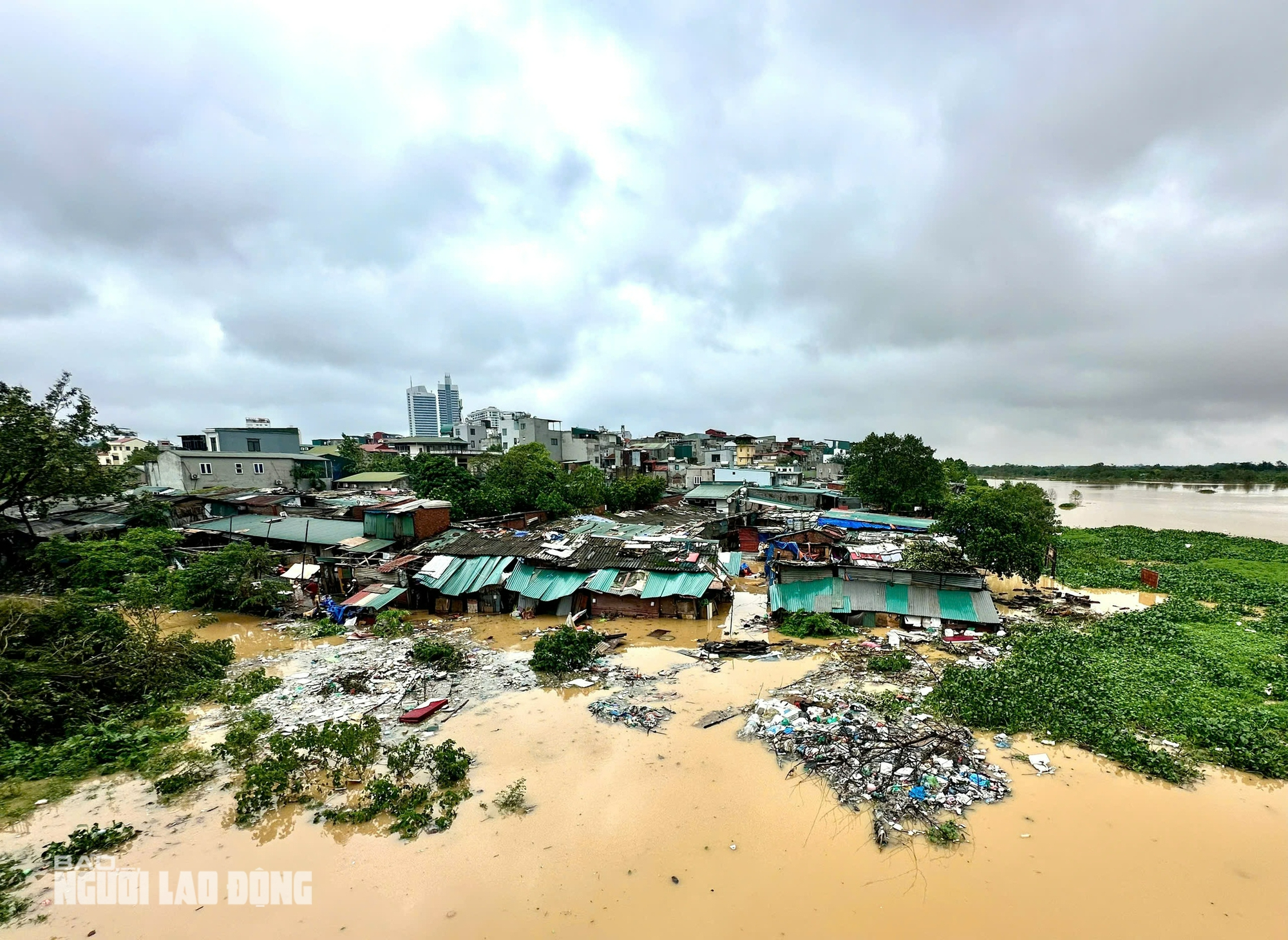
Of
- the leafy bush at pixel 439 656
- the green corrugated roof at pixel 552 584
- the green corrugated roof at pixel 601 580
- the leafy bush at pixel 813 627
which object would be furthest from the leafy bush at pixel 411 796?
the leafy bush at pixel 813 627

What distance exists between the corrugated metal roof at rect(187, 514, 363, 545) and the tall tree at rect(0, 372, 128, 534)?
4954 mm

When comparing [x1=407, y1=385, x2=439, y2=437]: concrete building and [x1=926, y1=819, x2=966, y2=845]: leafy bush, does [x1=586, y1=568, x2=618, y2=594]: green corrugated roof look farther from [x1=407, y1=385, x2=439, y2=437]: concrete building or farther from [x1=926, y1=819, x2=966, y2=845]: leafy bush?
[x1=407, y1=385, x2=439, y2=437]: concrete building

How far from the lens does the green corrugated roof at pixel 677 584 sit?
17.1 m

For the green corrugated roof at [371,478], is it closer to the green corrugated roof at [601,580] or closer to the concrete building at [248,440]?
the concrete building at [248,440]

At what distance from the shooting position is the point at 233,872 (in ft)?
22.7

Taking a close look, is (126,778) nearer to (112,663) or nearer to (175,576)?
(112,663)

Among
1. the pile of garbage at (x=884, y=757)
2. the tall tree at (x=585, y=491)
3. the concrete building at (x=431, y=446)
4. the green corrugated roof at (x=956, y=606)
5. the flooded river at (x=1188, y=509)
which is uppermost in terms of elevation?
the concrete building at (x=431, y=446)

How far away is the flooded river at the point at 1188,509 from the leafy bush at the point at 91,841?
2274 inches

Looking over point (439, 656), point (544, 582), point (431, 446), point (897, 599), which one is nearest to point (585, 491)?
point (544, 582)

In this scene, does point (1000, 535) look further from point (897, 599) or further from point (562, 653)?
point (562, 653)

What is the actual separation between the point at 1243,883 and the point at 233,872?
13.8 metres

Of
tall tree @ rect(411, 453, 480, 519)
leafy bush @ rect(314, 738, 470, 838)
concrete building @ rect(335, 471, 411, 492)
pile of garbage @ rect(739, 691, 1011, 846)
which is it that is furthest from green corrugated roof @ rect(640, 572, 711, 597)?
concrete building @ rect(335, 471, 411, 492)

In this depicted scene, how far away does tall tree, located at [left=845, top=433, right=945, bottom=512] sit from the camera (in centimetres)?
3506

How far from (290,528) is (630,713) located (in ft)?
73.1
